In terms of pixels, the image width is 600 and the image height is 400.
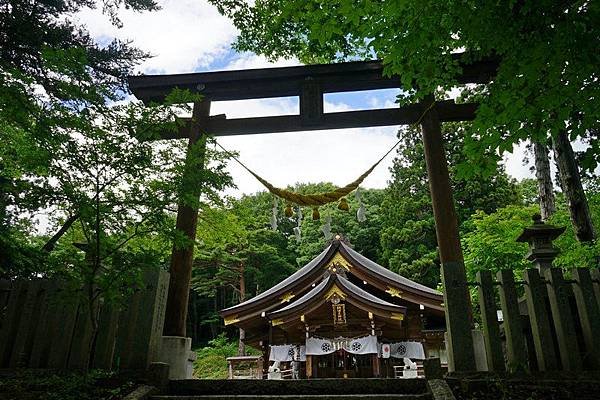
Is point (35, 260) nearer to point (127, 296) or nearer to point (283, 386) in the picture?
point (127, 296)

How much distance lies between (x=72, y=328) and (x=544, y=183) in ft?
31.0

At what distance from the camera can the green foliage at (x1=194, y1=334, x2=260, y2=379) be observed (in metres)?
24.2

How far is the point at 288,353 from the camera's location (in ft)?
40.6

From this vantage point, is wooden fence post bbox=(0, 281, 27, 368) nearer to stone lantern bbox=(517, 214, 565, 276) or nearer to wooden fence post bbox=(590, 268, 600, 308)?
wooden fence post bbox=(590, 268, 600, 308)

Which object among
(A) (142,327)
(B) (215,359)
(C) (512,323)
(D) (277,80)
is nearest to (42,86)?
(D) (277,80)

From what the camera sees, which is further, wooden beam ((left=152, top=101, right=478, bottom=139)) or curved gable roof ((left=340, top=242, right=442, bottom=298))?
curved gable roof ((left=340, top=242, right=442, bottom=298))

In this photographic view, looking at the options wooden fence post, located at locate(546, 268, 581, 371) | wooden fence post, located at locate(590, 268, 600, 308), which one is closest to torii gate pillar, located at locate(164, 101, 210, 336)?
wooden fence post, located at locate(546, 268, 581, 371)

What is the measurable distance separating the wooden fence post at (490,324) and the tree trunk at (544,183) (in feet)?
20.5

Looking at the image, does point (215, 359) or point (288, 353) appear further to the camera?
point (215, 359)

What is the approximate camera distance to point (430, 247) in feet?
77.4

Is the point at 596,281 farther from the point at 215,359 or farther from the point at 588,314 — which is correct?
the point at 215,359

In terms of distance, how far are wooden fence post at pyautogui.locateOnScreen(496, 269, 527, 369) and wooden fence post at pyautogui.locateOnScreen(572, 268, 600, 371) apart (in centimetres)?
48

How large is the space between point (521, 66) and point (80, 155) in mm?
3725

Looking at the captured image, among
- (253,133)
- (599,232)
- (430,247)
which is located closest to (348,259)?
(599,232)
